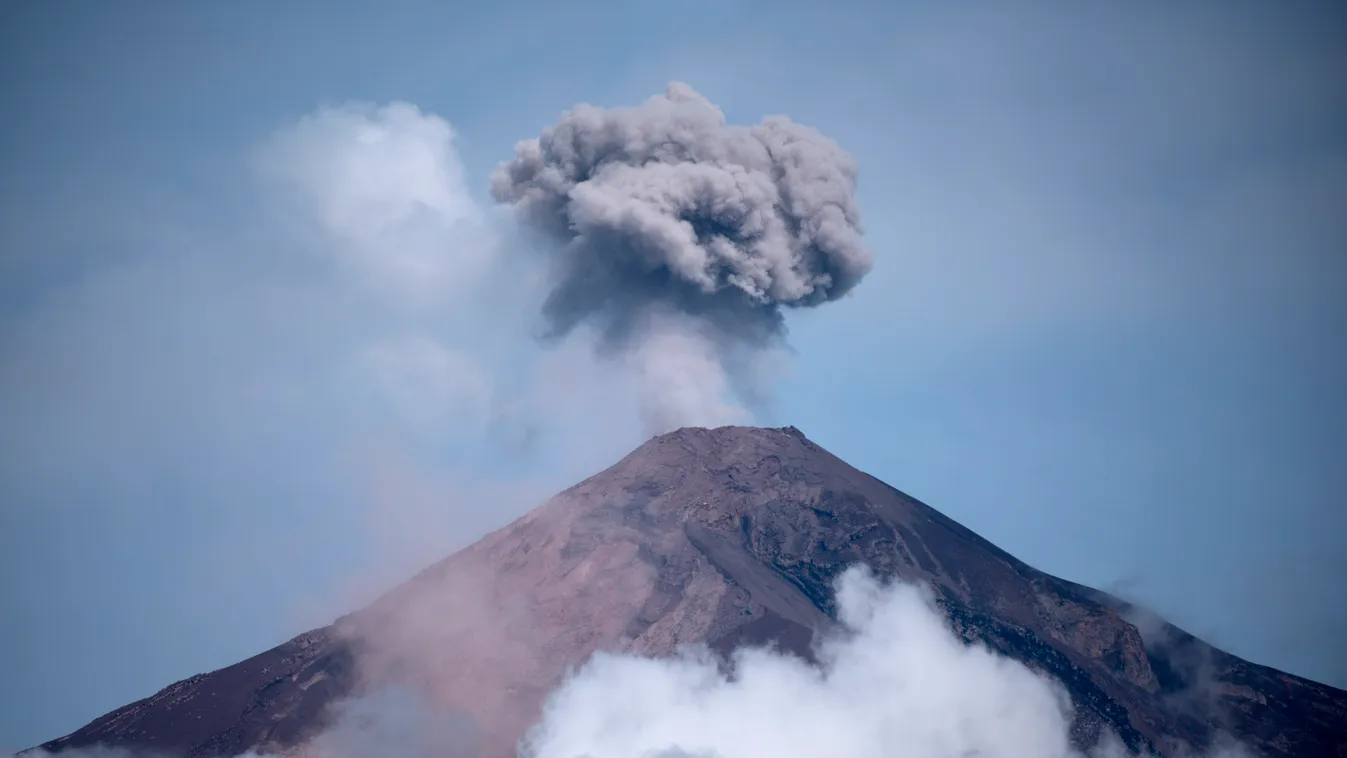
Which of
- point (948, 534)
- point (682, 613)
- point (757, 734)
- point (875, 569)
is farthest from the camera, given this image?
point (948, 534)

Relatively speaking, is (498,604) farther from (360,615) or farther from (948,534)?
(948,534)

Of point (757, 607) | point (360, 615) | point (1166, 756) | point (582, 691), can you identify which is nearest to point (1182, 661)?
point (1166, 756)

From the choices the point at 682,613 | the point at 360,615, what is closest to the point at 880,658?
the point at 682,613

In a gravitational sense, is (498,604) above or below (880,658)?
above

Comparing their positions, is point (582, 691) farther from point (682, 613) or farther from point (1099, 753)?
point (1099, 753)

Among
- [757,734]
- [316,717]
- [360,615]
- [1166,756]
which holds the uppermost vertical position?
[360,615]

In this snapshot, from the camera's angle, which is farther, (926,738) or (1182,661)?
(1182,661)

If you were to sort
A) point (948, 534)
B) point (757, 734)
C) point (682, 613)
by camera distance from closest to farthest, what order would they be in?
point (757, 734) < point (682, 613) < point (948, 534)
